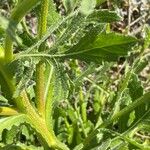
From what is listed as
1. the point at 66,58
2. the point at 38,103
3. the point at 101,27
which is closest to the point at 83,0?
the point at 101,27

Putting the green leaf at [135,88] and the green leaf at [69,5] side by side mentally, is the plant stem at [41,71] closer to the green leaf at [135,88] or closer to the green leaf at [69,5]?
the green leaf at [69,5]

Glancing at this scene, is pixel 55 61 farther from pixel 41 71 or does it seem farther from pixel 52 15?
pixel 52 15

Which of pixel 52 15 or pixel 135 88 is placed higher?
pixel 52 15

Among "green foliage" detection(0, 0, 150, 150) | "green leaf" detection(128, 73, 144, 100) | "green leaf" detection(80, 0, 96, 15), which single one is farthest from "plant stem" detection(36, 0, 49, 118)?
"green leaf" detection(128, 73, 144, 100)

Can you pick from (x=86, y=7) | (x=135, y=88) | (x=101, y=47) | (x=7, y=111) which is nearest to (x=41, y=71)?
(x=7, y=111)

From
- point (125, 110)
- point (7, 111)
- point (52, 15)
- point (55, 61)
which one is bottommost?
point (125, 110)

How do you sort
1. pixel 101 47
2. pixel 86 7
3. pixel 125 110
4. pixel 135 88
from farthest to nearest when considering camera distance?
pixel 135 88
pixel 125 110
pixel 101 47
pixel 86 7

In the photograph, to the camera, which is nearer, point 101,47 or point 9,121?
point 101,47

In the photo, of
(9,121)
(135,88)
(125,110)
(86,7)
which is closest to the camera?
(86,7)

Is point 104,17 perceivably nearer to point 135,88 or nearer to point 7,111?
point 7,111
